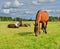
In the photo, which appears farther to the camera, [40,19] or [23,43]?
[40,19]

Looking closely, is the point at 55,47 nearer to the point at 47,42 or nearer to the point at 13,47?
the point at 47,42

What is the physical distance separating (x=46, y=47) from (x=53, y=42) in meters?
2.00

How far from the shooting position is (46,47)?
58.2ft

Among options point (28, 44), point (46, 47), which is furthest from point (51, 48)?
point (28, 44)

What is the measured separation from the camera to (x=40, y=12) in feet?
80.0

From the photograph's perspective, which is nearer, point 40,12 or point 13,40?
point 13,40

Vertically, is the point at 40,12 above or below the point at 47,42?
above

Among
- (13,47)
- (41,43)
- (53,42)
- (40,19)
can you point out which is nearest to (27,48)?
(13,47)

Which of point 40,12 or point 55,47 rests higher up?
point 40,12

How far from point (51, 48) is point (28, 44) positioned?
177 centimetres

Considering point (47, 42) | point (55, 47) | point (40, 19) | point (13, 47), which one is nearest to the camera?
point (13, 47)

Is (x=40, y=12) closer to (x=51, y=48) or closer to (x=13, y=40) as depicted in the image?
(x=13, y=40)

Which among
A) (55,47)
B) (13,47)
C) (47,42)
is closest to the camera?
(13,47)

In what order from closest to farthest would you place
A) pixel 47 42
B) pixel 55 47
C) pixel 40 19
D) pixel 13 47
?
pixel 13 47, pixel 55 47, pixel 47 42, pixel 40 19
